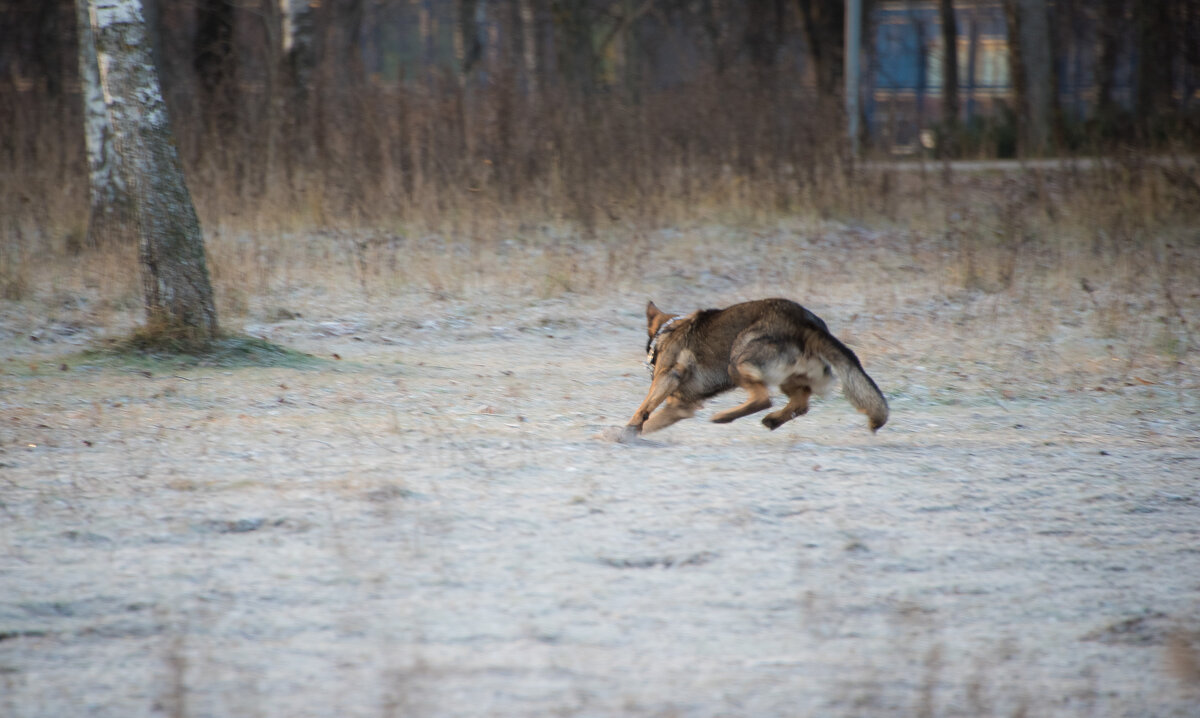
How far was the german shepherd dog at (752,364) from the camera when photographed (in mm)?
5746

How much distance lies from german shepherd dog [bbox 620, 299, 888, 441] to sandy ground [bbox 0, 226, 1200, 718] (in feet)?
0.64

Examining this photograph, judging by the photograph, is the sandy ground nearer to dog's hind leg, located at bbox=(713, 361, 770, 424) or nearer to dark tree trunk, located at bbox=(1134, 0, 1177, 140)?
dog's hind leg, located at bbox=(713, 361, 770, 424)

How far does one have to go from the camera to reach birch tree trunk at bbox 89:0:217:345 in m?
7.76

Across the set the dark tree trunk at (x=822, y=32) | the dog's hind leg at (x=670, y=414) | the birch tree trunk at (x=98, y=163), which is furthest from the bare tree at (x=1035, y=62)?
the dog's hind leg at (x=670, y=414)

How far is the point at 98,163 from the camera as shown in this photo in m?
12.0

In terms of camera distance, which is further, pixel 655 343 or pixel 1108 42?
pixel 1108 42

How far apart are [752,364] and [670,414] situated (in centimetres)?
50

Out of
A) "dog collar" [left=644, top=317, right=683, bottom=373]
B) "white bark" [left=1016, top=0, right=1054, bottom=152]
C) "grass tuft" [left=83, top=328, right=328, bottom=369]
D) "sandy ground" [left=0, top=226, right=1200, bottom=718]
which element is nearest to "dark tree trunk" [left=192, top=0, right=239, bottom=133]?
"grass tuft" [left=83, top=328, right=328, bottom=369]

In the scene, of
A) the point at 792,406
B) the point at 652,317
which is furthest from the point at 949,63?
the point at 792,406

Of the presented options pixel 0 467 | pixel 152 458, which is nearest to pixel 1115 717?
pixel 152 458

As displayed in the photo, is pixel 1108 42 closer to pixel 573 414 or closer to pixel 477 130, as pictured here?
pixel 477 130

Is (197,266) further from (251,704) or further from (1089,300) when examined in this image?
(1089,300)

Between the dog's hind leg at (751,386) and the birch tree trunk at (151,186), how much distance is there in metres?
3.83

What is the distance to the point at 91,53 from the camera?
1194cm
